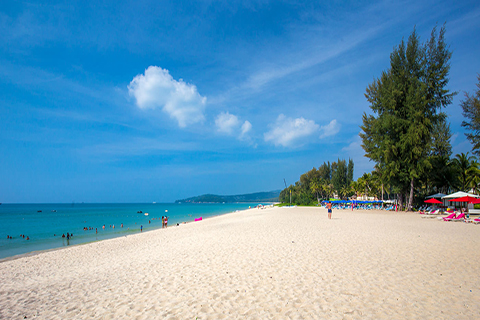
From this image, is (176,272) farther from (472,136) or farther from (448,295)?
(472,136)

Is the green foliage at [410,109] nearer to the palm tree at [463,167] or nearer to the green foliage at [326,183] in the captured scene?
the palm tree at [463,167]

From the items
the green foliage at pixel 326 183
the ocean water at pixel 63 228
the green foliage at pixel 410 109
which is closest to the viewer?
the ocean water at pixel 63 228

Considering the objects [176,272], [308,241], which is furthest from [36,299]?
[308,241]

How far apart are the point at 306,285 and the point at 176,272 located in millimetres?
3674

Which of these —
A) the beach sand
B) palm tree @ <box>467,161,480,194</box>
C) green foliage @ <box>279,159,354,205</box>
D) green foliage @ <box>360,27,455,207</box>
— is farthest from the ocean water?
palm tree @ <box>467,161,480,194</box>

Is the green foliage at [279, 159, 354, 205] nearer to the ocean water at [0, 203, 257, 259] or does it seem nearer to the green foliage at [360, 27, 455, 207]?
the ocean water at [0, 203, 257, 259]

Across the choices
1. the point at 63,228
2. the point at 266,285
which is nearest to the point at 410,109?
the point at 266,285

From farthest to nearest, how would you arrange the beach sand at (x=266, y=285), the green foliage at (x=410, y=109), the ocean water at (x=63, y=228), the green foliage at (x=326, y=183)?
the green foliage at (x=326, y=183) → the green foliage at (x=410, y=109) → the ocean water at (x=63, y=228) → the beach sand at (x=266, y=285)

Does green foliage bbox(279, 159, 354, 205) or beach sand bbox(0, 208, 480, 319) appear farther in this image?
green foliage bbox(279, 159, 354, 205)

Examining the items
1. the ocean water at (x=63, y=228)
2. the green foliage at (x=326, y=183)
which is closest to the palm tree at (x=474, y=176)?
the green foliage at (x=326, y=183)

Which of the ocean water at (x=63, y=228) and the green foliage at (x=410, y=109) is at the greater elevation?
the green foliage at (x=410, y=109)

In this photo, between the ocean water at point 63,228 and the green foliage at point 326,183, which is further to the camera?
the green foliage at point 326,183

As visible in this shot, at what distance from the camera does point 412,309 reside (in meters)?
4.47

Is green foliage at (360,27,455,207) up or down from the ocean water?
up
